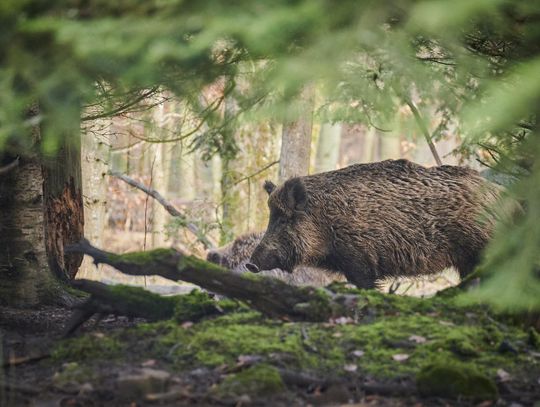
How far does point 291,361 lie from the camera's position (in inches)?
206

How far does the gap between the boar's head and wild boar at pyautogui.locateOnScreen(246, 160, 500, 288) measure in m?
0.01

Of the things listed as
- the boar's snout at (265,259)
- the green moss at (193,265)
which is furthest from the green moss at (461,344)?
the boar's snout at (265,259)

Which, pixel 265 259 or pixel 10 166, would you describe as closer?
pixel 10 166

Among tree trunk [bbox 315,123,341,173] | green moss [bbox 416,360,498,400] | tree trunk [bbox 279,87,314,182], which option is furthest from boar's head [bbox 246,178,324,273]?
tree trunk [bbox 315,123,341,173]

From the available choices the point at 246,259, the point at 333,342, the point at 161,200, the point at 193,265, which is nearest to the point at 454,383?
the point at 333,342

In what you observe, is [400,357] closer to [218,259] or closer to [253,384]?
[253,384]

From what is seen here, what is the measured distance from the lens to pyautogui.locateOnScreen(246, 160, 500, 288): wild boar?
9.39 m

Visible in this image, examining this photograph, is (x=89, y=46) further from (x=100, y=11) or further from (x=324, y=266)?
(x=324, y=266)

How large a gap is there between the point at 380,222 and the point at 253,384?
5080mm

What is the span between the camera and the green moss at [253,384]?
4707 mm

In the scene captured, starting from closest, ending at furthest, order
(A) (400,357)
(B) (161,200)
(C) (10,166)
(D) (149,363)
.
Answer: (D) (149,363), (A) (400,357), (C) (10,166), (B) (161,200)

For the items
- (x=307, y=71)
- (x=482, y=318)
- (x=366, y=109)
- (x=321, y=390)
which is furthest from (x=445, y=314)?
(x=366, y=109)

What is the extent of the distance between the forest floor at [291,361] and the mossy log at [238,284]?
120 mm

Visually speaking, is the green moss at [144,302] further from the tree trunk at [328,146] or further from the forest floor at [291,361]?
the tree trunk at [328,146]
